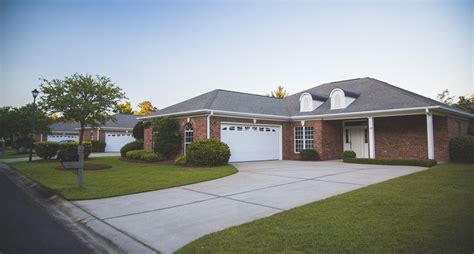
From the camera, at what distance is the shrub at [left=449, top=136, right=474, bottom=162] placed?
14.9 m

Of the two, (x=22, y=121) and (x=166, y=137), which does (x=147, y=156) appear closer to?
(x=166, y=137)

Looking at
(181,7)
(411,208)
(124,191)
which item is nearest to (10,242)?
(124,191)

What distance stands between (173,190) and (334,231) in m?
5.54

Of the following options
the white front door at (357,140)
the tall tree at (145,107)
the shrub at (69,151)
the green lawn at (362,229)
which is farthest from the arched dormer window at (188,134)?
the tall tree at (145,107)

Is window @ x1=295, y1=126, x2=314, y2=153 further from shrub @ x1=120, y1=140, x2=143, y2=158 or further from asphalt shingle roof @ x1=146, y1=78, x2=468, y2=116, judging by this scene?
shrub @ x1=120, y1=140, x2=143, y2=158

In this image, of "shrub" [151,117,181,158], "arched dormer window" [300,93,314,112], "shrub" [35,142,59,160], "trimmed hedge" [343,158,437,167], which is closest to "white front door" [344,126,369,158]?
"arched dormer window" [300,93,314,112]

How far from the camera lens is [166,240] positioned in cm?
445

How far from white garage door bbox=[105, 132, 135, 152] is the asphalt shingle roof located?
63.5ft

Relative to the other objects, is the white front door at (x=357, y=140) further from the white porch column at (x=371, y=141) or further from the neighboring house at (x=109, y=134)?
the neighboring house at (x=109, y=134)

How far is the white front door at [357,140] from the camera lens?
61.7ft

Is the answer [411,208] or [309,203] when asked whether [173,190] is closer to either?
[309,203]

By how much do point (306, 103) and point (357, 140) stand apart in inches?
166

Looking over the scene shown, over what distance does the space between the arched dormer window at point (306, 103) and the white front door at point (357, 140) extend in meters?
2.93

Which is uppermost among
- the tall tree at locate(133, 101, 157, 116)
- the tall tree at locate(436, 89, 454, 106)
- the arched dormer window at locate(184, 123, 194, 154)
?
the tall tree at locate(133, 101, 157, 116)
